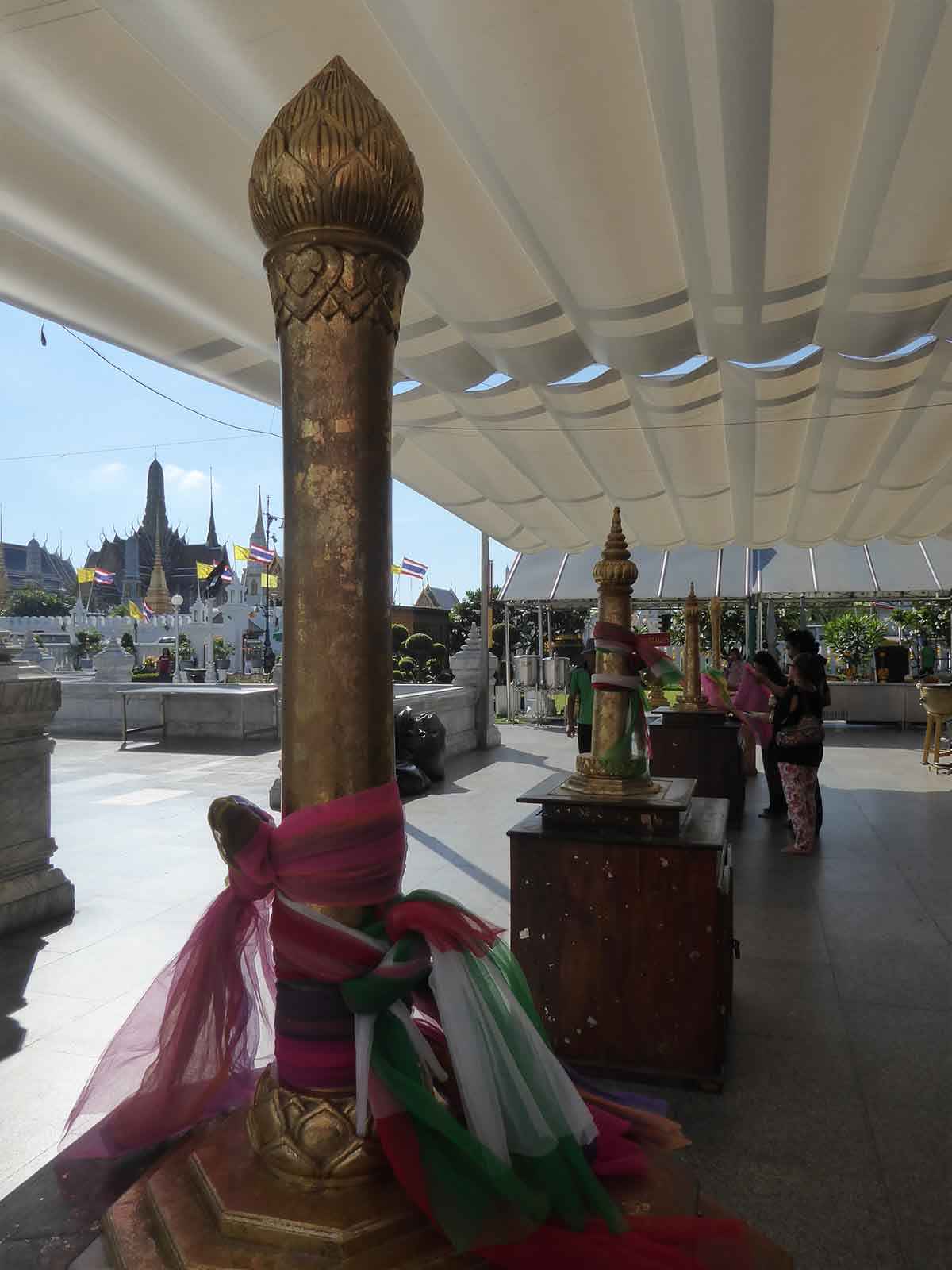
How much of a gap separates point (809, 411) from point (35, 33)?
5618mm

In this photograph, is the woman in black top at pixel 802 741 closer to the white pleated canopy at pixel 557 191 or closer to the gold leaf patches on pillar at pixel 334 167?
the white pleated canopy at pixel 557 191

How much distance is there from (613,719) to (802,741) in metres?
3.93

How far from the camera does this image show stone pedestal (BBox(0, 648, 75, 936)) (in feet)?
15.0

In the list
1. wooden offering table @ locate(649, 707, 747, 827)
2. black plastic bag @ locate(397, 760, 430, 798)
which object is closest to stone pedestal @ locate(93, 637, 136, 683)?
black plastic bag @ locate(397, 760, 430, 798)

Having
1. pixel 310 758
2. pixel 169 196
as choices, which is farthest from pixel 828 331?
pixel 310 758

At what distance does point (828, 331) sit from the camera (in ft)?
15.5

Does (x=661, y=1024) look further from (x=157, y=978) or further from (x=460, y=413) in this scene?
(x=460, y=413)

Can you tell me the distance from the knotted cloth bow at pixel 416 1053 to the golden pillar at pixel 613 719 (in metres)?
1.88

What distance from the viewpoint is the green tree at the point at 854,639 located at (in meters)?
19.4

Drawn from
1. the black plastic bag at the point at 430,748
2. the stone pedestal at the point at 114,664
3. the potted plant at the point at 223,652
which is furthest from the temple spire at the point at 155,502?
the black plastic bag at the point at 430,748

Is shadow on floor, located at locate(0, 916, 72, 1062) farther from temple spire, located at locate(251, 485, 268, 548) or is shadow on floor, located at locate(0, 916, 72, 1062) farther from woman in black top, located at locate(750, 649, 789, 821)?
temple spire, located at locate(251, 485, 268, 548)

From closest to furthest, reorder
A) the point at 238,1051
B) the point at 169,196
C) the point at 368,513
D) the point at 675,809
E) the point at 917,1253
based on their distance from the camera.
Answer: the point at 368,513 < the point at 238,1051 < the point at 917,1253 < the point at 675,809 < the point at 169,196

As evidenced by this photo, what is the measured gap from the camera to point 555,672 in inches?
819

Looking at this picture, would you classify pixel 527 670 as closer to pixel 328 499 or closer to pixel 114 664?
pixel 114 664
